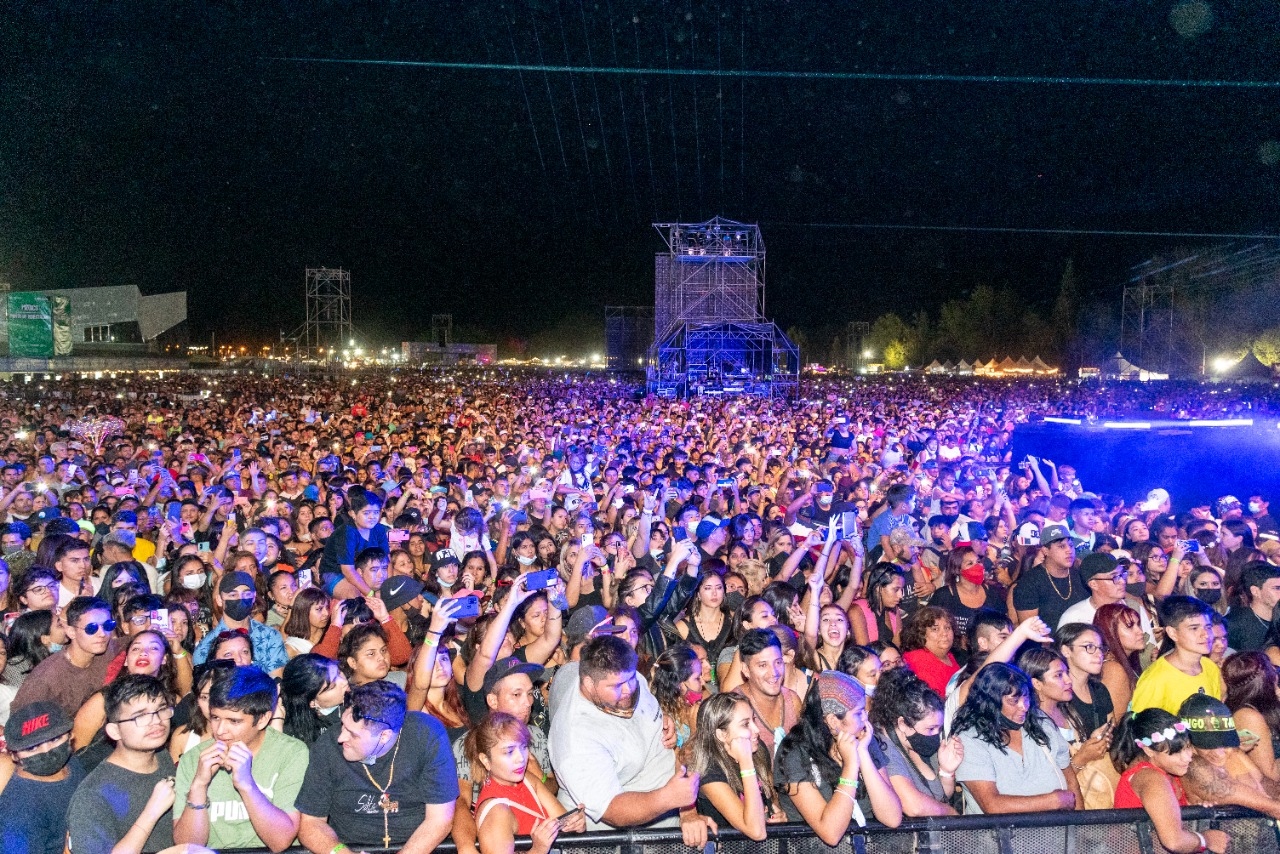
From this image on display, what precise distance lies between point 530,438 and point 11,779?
12.4 metres

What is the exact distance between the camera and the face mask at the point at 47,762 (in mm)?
3174

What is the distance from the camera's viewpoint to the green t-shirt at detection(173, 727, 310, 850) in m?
3.14

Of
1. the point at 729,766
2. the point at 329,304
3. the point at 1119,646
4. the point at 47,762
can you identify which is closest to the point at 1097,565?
the point at 1119,646

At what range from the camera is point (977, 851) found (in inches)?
125

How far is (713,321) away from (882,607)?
36355mm

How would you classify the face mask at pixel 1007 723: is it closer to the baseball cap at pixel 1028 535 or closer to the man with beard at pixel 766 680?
the man with beard at pixel 766 680

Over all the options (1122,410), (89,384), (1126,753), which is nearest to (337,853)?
(1126,753)

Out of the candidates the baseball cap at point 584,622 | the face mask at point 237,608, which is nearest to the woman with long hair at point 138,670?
the face mask at point 237,608

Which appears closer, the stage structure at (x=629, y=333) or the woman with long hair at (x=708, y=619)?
the woman with long hair at (x=708, y=619)

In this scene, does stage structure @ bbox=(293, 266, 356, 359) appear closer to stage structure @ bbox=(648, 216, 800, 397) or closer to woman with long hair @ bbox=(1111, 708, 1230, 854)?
stage structure @ bbox=(648, 216, 800, 397)

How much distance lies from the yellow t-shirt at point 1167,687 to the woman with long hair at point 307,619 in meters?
4.11

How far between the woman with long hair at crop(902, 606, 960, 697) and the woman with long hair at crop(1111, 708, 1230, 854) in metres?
1.02

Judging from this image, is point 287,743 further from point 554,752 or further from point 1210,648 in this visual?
point 1210,648

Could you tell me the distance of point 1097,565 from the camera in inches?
205
